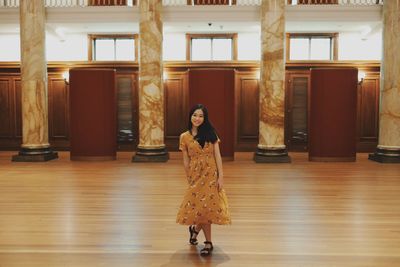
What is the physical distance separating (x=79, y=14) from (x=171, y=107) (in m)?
3.94

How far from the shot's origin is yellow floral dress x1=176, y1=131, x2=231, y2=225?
3928mm

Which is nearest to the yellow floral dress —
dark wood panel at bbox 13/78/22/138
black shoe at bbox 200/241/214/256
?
black shoe at bbox 200/241/214/256

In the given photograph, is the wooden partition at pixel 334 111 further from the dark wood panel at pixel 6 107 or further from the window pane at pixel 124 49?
the dark wood panel at pixel 6 107

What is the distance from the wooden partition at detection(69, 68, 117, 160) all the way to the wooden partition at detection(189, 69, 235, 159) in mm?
2253

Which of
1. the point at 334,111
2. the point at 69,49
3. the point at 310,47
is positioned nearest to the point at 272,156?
the point at 334,111

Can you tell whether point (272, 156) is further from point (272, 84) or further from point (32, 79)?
point (32, 79)

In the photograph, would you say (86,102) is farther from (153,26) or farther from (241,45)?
(241,45)

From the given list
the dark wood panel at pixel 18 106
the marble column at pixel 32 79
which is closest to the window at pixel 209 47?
the marble column at pixel 32 79

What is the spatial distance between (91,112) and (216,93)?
332cm

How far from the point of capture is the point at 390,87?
11.0m

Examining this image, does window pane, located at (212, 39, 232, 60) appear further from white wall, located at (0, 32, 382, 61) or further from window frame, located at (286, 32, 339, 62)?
window frame, located at (286, 32, 339, 62)

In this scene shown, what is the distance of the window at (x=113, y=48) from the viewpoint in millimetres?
14039

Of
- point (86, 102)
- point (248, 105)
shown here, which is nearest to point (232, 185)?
point (86, 102)

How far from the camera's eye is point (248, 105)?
13656 millimetres
